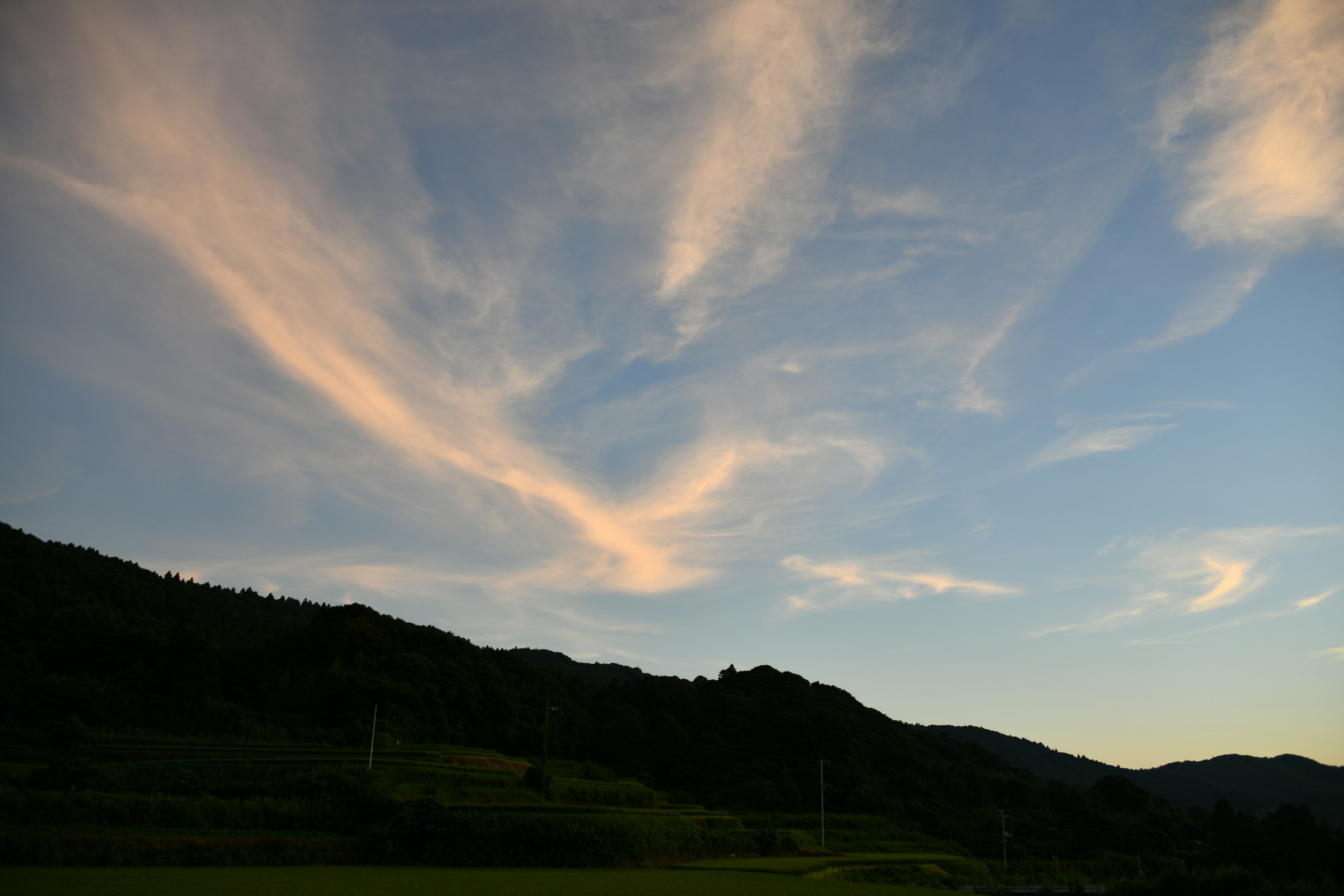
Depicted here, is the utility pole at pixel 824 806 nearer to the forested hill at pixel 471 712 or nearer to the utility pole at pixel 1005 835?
the forested hill at pixel 471 712

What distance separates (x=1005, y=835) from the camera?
72250mm

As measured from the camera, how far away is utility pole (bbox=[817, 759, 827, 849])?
64625 mm

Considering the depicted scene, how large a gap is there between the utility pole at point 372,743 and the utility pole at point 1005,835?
5306cm

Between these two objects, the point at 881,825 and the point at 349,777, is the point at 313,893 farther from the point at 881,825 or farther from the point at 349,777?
the point at 881,825

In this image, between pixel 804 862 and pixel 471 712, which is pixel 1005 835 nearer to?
pixel 804 862

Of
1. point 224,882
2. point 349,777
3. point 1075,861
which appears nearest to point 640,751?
point 1075,861

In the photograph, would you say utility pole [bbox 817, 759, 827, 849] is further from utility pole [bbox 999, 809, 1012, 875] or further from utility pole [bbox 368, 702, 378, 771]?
utility pole [bbox 368, 702, 378, 771]

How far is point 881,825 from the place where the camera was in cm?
7638

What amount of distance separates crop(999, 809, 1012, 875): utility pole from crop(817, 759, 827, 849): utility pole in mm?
15492

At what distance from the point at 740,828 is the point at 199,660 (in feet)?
155

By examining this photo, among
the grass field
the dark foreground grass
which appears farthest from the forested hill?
the dark foreground grass

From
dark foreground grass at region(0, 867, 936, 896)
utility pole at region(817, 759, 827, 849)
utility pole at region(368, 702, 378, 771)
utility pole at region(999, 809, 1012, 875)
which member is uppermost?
utility pole at region(368, 702, 378, 771)


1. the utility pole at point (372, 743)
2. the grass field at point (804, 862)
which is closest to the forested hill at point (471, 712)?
the utility pole at point (372, 743)

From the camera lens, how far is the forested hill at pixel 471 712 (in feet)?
193
